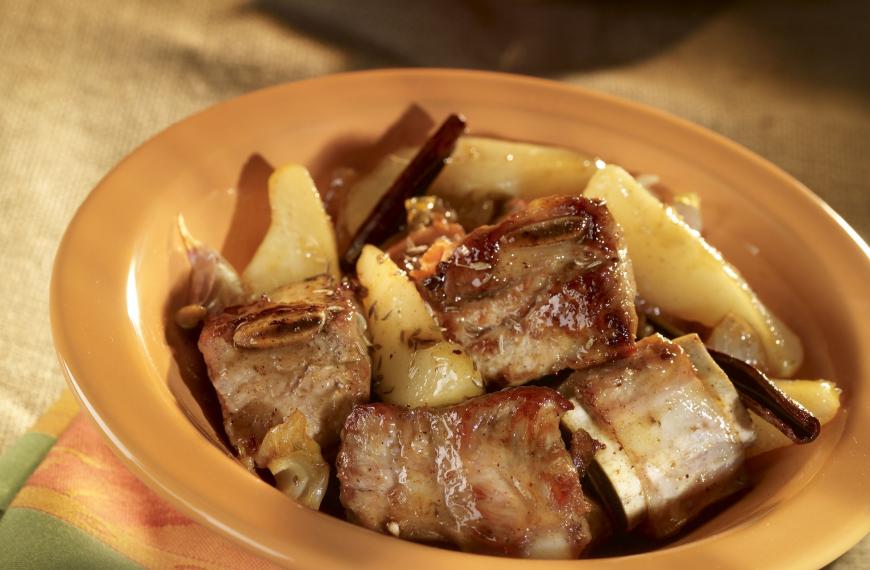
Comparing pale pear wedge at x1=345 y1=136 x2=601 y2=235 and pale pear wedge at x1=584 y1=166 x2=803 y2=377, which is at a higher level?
pale pear wedge at x1=584 y1=166 x2=803 y2=377

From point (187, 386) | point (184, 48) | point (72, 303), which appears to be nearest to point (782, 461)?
point (187, 386)

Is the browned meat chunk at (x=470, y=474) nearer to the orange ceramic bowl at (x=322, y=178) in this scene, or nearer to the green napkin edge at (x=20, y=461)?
the orange ceramic bowl at (x=322, y=178)

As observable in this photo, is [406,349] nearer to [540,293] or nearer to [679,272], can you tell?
[540,293]

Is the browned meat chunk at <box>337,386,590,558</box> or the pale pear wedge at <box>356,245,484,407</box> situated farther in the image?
the pale pear wedge at <box>356,245,484,407</box>

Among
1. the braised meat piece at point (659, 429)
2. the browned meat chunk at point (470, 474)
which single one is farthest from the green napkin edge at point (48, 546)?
the braised meat piece at point (659, 429)

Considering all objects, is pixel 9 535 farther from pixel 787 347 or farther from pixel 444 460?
pixel 787 347

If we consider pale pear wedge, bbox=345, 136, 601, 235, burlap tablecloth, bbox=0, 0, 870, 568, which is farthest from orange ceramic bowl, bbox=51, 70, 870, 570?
burlap tablecloth, bbox=0, 0, 870, 568

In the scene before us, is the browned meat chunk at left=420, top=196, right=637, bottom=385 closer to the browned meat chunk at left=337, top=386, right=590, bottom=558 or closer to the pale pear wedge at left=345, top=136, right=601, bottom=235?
the browned meat chunk at left=337, top=386, right=590, bottom=558
